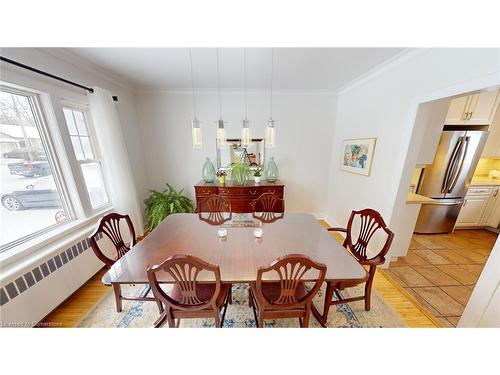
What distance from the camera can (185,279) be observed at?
96cm

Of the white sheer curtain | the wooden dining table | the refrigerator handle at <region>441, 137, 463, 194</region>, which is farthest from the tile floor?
the white sheer curtain

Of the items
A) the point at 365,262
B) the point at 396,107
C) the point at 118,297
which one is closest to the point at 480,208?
the point at 396,107

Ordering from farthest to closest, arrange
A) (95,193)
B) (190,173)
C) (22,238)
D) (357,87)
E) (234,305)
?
(190,173) → (357,87) → (95,193) → (234,305) → (22,238)

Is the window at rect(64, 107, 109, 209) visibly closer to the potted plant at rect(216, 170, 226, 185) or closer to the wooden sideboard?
the wooden sideboard

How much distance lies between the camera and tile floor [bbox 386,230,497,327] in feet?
5.06

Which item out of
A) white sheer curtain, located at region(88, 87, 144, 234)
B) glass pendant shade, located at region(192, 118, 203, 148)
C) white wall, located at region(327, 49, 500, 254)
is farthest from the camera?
white sheer curtain, located at region(88, 87, 144, 234)

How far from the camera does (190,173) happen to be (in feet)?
10.3

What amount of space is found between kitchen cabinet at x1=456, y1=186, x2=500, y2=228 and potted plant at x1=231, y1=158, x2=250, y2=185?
3631 millimetres

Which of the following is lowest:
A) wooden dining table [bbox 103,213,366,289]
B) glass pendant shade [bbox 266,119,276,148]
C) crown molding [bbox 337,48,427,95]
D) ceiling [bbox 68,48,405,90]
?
wooden dining table [bbox 103,213,366,289]

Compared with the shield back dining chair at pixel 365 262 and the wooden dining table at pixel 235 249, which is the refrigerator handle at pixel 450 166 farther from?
the wooden dining table at pixel 235 249

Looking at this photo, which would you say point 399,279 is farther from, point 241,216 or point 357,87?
point 357,87

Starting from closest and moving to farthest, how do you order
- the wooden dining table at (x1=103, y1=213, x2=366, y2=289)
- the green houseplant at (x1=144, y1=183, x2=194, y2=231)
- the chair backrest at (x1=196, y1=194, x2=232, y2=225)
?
the wooden dining table at (x1=103, y1=213, x2=366, y2=289) → the chair backrest at (x1=196, y1=194, x2=232, y2=225) → the green houseplant at (x1=144, y1=183, x2=194, y2=231)
